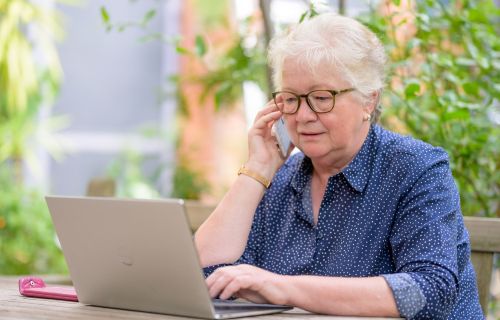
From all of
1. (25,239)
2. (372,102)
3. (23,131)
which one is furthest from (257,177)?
(23,131)

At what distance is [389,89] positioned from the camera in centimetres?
293

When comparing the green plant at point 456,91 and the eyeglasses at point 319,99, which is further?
the green plant at point 456,91

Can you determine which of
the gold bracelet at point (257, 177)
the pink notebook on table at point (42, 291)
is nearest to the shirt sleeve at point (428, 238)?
the gold bracelet at point (257, 177)

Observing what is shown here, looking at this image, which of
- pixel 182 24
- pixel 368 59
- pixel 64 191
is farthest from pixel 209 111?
pixel 368 59

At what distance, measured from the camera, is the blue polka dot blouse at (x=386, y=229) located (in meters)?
2.04

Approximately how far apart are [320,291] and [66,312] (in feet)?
1.79

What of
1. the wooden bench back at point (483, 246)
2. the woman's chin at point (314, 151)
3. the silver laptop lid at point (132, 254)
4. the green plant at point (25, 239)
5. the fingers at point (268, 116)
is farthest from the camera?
the green plant at point (25, 239)

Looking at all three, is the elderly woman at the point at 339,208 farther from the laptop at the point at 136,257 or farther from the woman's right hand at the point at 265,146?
the laptop at the point at 136,257

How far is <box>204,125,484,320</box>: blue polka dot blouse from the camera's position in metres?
2.04

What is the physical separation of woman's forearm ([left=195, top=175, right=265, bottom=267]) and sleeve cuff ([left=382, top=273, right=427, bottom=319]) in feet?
1.84

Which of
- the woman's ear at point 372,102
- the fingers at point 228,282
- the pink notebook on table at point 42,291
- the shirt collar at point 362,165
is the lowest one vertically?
the pink notebook on table at point 42,291

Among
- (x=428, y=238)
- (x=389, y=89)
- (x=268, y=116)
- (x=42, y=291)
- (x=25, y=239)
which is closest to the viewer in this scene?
(x=428, y=238)

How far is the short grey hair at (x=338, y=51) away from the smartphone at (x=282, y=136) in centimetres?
22

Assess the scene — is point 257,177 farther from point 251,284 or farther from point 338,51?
point 251,284
